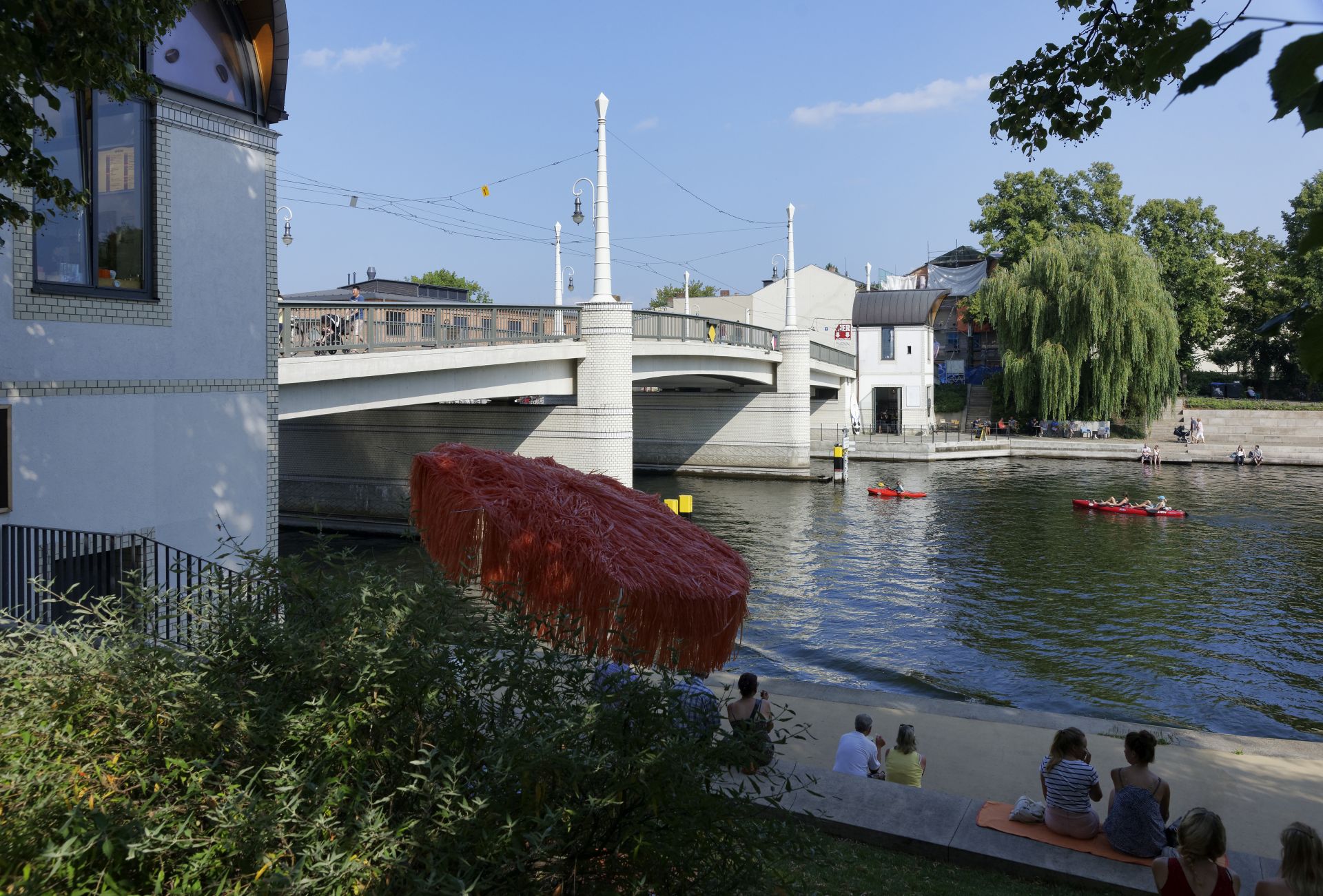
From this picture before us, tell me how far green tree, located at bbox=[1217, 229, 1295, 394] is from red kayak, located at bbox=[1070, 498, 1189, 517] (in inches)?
1356

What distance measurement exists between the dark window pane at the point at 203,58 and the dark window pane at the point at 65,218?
1.41 meters

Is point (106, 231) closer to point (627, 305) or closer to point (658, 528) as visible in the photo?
point (658, 528)

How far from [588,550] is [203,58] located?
7.93 m

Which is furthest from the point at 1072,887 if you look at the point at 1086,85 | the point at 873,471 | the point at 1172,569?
the point at 873,471

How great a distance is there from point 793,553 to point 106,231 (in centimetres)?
1972

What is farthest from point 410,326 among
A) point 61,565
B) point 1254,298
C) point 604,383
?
point 1254,298

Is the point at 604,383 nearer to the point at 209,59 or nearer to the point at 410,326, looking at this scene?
the point at 410,326

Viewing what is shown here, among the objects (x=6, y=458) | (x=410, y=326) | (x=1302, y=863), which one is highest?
(x=410, y=326)

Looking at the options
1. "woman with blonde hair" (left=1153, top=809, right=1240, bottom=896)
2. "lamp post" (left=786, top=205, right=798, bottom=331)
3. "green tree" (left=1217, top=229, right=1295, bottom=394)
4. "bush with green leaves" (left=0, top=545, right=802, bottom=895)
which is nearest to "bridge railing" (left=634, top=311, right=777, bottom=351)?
"lamp post" (left=786, top=205, right=798, bottom=331)

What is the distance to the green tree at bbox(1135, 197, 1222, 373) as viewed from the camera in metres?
62.8

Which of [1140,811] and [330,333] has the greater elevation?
[330,333]

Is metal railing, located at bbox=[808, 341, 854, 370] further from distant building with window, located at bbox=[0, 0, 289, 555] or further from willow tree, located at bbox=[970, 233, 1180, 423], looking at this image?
distant building with window, located at bbox=[0, 0, 289, 555]

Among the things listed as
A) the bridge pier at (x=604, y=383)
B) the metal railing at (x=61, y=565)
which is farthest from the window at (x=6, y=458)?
the bridge pier at (x=604, y=383)

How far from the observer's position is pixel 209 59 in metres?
12.7
